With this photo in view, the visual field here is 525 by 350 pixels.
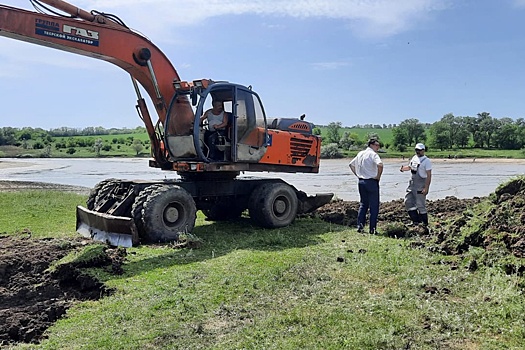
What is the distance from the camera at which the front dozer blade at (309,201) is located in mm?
11930

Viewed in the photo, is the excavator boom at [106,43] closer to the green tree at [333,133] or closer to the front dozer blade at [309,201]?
the front dozer blade at [309,201]

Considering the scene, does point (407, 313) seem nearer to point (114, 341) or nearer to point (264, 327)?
point (264, 327)

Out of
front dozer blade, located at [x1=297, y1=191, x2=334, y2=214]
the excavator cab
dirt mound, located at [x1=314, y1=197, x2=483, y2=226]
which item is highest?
the excavator cab

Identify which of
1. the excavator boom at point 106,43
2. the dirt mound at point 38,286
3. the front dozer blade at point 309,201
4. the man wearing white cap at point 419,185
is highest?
the excavator boom at point 106,43

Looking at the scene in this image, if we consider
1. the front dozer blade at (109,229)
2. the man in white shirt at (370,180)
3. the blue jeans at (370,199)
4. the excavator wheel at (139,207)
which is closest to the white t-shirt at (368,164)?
the man in white shirt at (370,180)

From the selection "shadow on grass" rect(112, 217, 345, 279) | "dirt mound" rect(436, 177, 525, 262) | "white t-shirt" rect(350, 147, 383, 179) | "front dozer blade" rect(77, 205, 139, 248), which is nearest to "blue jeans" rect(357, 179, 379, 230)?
"white t-shirt" rect(350, 147, 383, 179)

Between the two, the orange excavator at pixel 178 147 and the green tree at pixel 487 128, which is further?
the green tree at pixel 487 128

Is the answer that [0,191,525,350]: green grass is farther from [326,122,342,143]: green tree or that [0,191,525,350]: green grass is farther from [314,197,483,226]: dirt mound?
[326,122,342,143]: green tree

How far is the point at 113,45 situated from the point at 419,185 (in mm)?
6429

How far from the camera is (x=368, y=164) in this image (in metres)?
10.1

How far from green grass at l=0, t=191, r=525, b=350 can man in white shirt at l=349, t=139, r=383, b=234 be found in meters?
1.55

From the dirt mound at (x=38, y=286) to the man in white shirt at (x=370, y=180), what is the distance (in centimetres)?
481

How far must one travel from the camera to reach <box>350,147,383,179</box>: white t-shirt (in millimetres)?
10023

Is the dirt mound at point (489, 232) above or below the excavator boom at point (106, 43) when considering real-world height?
below
